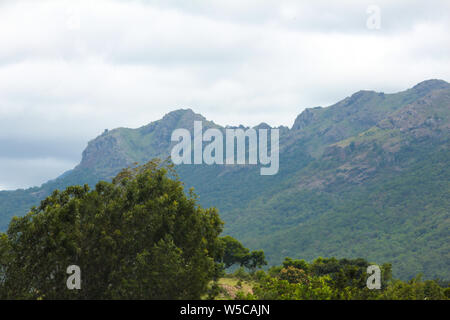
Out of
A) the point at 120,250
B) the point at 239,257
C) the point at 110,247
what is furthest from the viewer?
the point at 239,257

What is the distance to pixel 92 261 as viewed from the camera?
85.9ft

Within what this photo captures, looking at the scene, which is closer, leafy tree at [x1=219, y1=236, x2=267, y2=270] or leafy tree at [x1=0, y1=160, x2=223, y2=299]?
leafy tree at [x1=0, y1=160, x2=223, y2=299]

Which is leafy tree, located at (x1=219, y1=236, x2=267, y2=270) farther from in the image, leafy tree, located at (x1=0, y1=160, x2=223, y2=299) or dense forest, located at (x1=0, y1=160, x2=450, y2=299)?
leafy tree, located at (x1=0, y1=160, x2=223, y2=299)

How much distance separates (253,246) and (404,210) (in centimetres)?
5133

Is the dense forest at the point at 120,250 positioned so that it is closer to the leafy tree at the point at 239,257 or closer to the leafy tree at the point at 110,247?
the leafy tree at the point at 110,247

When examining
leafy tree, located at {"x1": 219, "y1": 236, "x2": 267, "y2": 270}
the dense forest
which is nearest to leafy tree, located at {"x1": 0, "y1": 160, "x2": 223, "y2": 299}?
the dense forest

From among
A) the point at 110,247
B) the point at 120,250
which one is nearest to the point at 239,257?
the point at 120,250

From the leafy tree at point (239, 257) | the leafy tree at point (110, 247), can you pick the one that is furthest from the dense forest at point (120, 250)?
the leafy tree at point (239, 257)

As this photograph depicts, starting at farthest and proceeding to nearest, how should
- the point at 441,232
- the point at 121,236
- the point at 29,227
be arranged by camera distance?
the point at 441,232 < the point at 121,236 < the point at 29,227

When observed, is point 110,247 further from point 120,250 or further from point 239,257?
point 239,257

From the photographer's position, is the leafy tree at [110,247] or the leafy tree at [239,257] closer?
the leafy tree at [110,247]

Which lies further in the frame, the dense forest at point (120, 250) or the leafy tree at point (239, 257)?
the leafy tree at point (239, 257)
